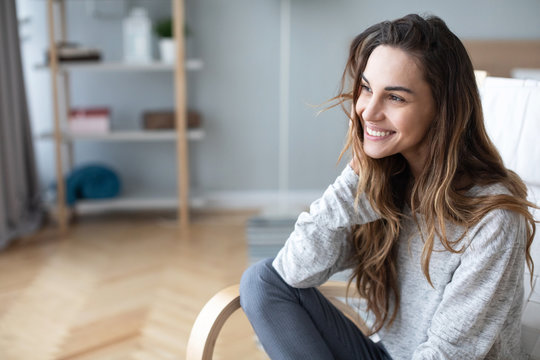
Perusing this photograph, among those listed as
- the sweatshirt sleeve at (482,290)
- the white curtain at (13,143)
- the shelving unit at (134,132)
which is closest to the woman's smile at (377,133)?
the sweatshirt sleeve at (482,290)

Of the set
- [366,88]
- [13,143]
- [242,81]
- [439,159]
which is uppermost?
[366,88]

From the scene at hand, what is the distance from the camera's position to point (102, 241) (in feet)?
9.14

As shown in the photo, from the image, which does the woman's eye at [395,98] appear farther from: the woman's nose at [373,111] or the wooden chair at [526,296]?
the wooden chair at [526,296]

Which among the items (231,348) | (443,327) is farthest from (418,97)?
(231,348)

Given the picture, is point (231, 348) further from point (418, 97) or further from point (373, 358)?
point (418, 97)

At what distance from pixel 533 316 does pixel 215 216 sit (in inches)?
87.0

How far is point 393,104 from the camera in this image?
37.7 inches

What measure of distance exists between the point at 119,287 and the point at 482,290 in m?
1.65

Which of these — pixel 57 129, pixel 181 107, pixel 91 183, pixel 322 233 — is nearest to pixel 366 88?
pixel 322 233

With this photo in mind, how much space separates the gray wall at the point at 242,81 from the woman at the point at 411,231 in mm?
2135

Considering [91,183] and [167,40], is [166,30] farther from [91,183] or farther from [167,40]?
[91,183]

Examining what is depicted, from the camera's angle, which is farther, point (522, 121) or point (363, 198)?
point (522, 121)

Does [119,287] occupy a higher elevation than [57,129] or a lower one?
lower

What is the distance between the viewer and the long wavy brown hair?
917 mm
